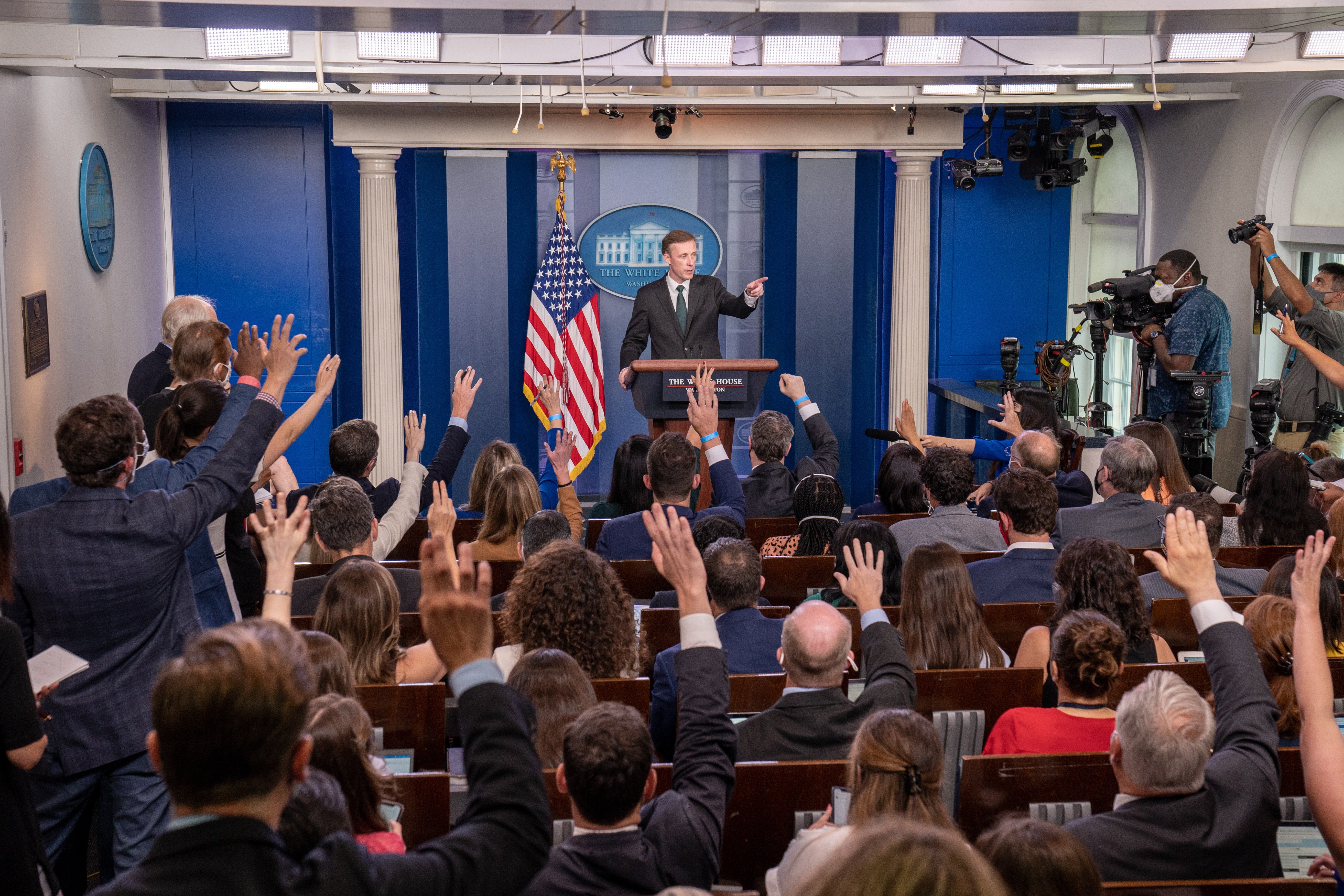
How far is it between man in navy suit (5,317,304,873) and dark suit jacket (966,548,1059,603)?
225 centimetres

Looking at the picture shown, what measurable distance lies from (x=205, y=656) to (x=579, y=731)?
69 centimetres

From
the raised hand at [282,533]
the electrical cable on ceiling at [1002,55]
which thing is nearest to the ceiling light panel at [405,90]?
the electrical cable on ceiling at [1002,55]

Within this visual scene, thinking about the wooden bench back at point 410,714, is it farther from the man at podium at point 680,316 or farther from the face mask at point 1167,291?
the face mask at point 1167,291

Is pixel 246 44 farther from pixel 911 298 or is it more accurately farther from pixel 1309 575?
pixel 911 298

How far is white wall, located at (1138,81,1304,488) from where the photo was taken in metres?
7.83

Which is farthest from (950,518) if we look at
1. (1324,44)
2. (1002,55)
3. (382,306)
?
(382,306)

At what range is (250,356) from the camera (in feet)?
9.15

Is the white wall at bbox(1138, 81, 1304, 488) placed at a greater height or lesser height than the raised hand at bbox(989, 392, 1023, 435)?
greater

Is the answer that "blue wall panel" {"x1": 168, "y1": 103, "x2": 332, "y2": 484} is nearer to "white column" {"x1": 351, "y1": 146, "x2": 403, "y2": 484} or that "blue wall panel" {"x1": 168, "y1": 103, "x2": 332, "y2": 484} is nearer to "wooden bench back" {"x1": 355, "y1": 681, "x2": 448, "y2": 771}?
"white column" {"x1": 351, "y1": 146, "x2": 403, "y2": 484}

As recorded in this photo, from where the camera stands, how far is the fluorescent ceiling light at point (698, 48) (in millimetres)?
4918

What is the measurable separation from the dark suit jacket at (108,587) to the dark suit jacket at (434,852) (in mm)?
1314

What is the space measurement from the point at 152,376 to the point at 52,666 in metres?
2.71

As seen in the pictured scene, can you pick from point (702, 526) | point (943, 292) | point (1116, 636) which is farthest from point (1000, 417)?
point (1116, 636)

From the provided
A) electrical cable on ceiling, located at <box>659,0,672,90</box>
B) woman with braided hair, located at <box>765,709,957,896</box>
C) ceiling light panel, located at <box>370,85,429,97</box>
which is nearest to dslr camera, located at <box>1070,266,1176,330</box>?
electrical cable on ceiling, located at <box>659,0,672,90</box>
